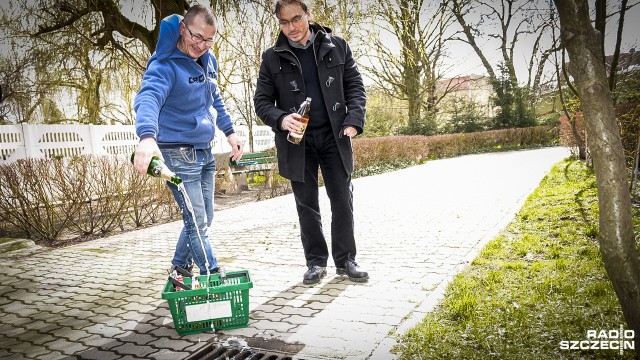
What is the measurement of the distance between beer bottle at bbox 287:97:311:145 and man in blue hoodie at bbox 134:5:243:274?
2.31 ft

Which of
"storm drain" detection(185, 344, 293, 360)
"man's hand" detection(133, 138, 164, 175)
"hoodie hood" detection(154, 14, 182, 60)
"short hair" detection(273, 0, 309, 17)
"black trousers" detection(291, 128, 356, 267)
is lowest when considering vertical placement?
"storm drain" detection(185, 344, 293, 360)

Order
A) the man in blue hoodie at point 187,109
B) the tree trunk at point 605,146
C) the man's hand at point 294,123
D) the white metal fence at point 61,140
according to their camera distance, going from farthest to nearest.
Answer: the white metal fence at point 61,140
the man's hand at point 294,123
the man in blue hoodie at point 187,109
the tree trunk at point 605,146

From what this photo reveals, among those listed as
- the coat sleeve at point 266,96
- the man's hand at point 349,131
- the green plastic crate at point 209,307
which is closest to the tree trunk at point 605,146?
the man's hand at point 349,131

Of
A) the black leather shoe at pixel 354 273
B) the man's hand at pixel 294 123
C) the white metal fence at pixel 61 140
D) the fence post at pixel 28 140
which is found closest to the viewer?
the man's hand at pixel 294 123

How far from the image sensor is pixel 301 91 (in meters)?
3.85

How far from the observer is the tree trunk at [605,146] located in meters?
2.10

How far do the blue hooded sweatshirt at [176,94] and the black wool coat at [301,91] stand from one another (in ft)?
1.56

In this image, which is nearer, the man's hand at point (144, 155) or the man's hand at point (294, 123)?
the man's hand at point (144, 155)

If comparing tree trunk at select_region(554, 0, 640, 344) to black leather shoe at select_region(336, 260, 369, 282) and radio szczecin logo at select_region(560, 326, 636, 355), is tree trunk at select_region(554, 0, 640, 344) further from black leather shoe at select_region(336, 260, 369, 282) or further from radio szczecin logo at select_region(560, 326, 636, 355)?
black leather shoe at select_region(336, 260, 369, 282)

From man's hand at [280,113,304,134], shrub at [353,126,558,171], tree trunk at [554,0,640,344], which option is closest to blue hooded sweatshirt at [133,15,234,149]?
man's hand at [280,113,304,134]

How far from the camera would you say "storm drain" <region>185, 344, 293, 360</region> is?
107 inches

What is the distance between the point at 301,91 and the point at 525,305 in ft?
8.09

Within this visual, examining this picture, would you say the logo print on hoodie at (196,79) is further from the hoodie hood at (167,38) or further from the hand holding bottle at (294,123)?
the hand holding bottle at (294,123)

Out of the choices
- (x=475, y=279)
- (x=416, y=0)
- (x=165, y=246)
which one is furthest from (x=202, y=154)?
(x=416, y=0)
